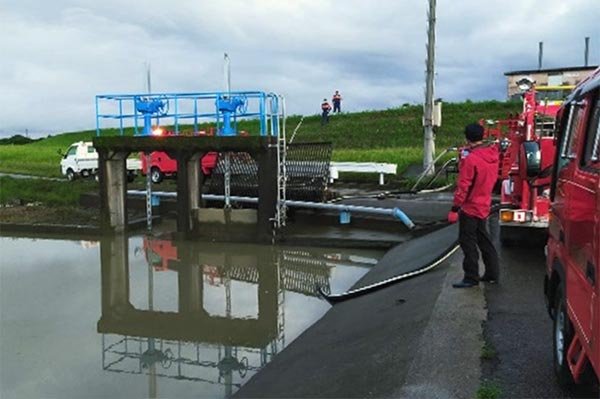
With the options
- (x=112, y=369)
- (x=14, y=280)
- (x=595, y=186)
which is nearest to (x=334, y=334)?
(x=112, y=369)

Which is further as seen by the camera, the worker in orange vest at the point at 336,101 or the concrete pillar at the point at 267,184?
the worker in orange vest at the point at 336,101

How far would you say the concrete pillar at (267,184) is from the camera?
15.5 metres

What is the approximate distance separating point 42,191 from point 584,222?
78.3ft

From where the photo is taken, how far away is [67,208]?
21.2 metres

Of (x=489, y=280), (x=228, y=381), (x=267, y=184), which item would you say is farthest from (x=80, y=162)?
(x=489, y=280)

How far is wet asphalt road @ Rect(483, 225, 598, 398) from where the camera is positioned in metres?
4.69

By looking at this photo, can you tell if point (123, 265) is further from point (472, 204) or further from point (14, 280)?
point (472, 204)

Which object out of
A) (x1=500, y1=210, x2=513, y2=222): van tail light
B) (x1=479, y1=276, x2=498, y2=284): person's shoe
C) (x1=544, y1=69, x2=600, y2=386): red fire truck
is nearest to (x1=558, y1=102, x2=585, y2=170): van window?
(x1=544, y1=69, x2=600, y2=386): red fire truck

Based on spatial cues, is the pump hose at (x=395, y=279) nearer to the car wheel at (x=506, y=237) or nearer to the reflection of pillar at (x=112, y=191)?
the car wheel at (x=506, y=237)

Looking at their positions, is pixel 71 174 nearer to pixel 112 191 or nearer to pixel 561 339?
pixel 112 191

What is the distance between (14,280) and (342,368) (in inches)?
330

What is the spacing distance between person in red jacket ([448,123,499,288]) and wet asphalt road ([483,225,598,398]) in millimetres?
489

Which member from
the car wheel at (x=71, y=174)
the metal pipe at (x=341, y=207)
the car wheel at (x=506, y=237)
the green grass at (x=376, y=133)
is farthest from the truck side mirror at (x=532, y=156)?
the car wheel at (x=71, y=174)

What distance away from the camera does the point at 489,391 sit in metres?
4.46
